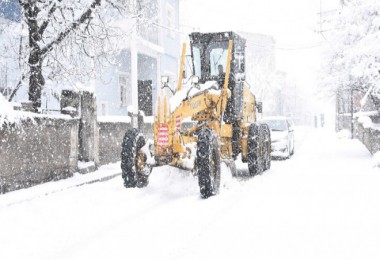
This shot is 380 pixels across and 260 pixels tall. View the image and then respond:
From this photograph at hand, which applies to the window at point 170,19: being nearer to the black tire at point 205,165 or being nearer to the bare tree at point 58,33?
the bare tree at point 58,33

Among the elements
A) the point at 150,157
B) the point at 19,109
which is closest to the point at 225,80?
the point at 150,157

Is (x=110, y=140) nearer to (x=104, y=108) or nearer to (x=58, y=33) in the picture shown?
(x=58, y=33)

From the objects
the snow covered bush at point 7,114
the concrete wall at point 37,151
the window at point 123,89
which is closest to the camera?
the snow covered bush at point 7,114

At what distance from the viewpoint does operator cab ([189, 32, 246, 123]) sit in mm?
10203

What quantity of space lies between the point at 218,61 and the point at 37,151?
14.3 ft

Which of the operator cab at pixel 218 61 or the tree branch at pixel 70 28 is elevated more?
the tree branch at pixel 70 28

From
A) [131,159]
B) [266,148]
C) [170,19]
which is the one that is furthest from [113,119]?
[170,19]

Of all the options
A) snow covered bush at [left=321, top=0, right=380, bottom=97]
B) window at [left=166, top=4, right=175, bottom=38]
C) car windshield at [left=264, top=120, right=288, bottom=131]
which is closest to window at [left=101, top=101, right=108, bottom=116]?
car windshield at [left=264, top=120, right=288, bottom=131]

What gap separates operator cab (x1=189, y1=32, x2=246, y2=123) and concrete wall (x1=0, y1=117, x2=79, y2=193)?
3.41 meters

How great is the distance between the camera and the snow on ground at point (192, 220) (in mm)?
4887

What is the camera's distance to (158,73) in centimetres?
2267

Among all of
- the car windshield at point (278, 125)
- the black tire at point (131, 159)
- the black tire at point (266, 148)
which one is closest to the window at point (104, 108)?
the car windshield at point (278, 125)

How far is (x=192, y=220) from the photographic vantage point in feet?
20.5

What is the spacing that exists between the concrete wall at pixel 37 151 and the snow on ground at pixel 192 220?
36 cm
